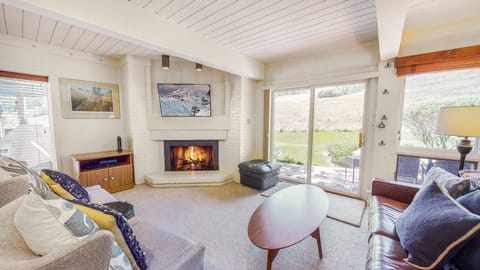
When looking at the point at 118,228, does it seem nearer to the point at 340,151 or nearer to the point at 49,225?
the point at 49,225

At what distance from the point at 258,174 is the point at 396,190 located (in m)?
1.86

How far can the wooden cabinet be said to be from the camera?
295 centimetres

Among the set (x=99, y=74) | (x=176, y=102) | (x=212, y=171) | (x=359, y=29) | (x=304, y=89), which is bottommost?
(x=212, y=171)

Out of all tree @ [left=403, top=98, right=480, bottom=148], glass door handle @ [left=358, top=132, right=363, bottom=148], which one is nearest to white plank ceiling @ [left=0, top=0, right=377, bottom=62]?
tree @ [left=403, top=98, right=480, bottom=148]

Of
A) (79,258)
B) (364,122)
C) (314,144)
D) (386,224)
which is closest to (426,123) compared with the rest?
(364,122)

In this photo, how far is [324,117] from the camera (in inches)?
131

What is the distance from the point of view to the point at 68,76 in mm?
3115

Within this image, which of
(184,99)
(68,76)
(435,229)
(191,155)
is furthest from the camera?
(191,155)

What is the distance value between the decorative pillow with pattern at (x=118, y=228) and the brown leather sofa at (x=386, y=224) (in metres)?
1.31

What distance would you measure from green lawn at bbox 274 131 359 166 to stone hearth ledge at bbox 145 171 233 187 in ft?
4.08

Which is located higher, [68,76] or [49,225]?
[68,76]

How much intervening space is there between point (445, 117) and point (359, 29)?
1341 millimetres

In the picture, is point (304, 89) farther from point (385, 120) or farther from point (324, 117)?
point (385, 120)

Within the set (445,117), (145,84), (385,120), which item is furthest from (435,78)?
(145,84)
